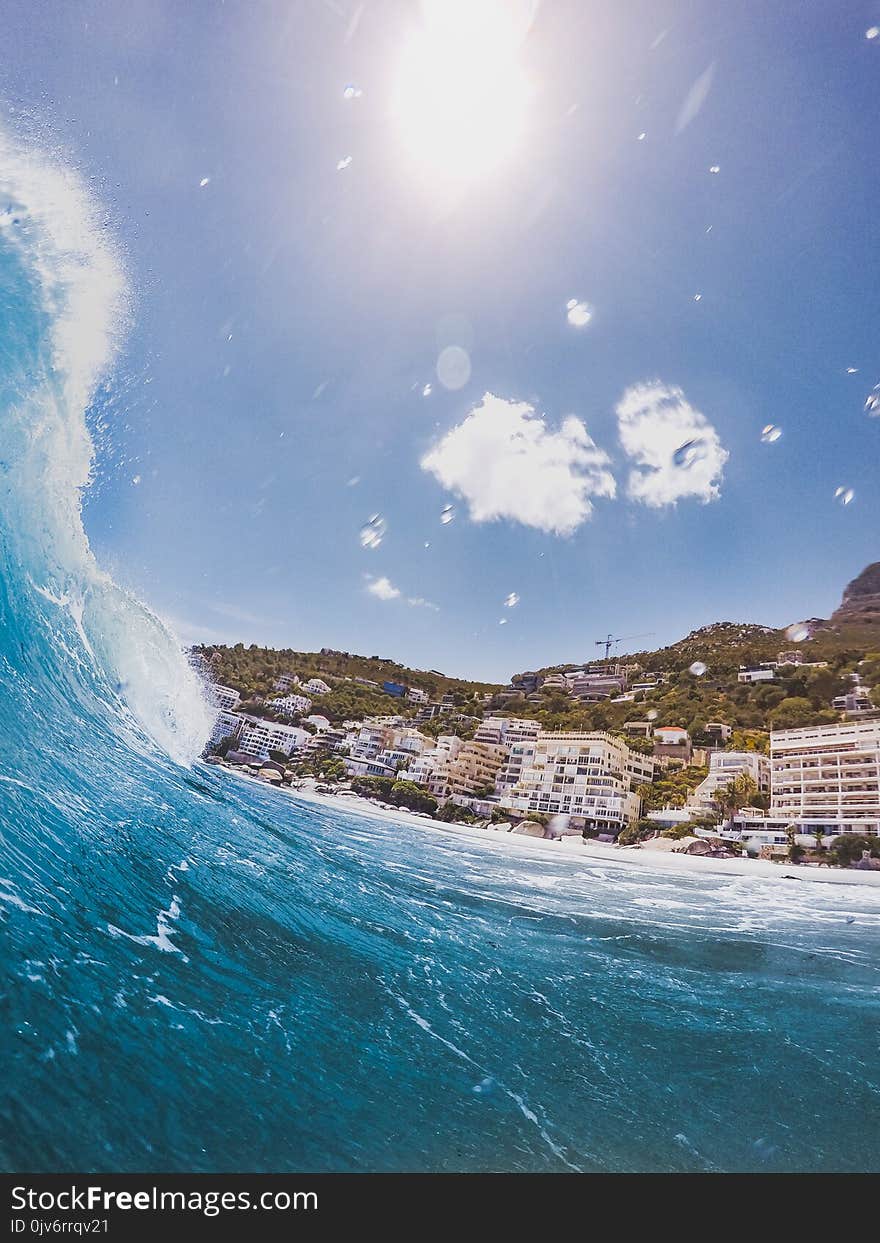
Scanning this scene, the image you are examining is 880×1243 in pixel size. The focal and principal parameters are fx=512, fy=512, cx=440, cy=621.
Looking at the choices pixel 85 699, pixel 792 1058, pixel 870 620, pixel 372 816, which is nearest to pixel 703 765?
pixel 870 620

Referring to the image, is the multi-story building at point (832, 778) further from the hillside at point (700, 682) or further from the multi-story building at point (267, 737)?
the multi-story building at point (267, 737)

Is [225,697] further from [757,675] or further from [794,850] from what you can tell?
[757,675]

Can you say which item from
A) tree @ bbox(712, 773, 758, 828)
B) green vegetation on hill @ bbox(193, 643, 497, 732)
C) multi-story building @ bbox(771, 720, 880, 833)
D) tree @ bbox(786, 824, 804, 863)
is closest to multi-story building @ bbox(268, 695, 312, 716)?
green vegetation on hill @ bbox(193, 643, 497, 732)

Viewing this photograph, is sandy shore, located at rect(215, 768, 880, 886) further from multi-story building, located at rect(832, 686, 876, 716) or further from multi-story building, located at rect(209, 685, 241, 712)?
multi-story building, located at rect(832, 686, 876, 716)

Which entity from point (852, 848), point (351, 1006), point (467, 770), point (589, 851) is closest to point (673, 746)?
point (852, 848)

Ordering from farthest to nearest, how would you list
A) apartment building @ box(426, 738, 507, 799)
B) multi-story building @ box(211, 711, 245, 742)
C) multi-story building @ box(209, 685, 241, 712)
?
apartment building @ box(426, 738, 507, 799) < multi-story building @ box(209, 685, 241, 712) < multi-story building @ box(211, 711, 245, 742)

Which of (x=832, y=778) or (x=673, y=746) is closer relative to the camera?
(x=832, y=778)
